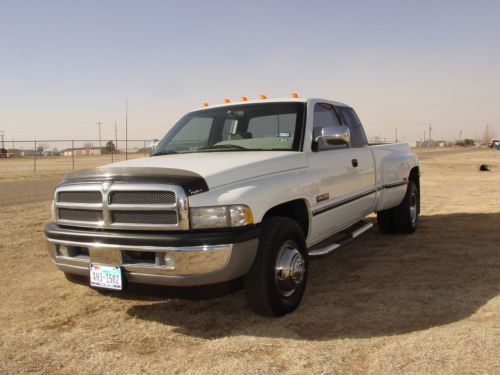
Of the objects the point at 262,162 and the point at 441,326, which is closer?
the point at 441,326

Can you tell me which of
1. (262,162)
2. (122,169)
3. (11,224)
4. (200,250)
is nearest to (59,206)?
(122,169)

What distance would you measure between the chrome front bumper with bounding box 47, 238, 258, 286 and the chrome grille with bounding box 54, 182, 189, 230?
0.16 m

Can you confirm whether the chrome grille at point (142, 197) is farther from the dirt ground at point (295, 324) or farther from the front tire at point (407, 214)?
the front tire at point (407, 214)

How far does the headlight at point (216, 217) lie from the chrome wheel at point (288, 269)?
2.01ft

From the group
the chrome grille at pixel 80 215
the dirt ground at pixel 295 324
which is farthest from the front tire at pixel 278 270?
the chrome grille at pixel 80 215

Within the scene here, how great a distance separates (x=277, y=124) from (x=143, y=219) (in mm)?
1904

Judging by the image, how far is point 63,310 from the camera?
4129 millimetres

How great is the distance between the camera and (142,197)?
332 centimetres

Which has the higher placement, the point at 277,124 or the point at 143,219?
the point at 277,124

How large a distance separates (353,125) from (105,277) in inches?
146

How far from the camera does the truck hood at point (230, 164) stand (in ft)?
11.3

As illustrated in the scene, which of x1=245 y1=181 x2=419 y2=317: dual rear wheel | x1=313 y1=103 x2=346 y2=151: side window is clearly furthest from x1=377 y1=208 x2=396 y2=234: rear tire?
x1=245 y1=181 x2=419 y2=317: dual rear wheel

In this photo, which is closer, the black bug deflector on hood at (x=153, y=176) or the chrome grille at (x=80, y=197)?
the black bug deflector on hood at (x=153, y=176)

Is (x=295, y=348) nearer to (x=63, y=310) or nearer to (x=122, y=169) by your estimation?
(x=122, y=169)
